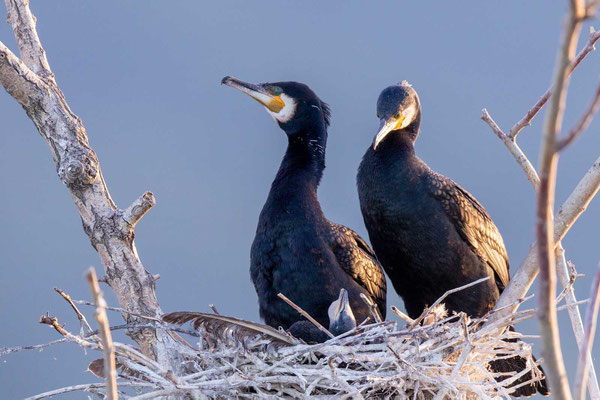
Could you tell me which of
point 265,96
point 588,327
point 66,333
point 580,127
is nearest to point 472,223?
point 265,96

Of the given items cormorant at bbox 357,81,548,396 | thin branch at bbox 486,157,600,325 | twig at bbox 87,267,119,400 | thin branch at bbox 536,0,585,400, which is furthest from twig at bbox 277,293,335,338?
thin branch at bbox 536,0,585,400

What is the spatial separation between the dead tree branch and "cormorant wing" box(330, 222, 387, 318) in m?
0.85

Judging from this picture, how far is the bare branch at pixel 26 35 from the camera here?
224cm

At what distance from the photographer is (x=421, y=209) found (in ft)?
9.08

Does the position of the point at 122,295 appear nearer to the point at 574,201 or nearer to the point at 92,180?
the point at 92,180

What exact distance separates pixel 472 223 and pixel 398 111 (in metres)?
0.53

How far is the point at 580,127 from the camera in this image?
0.49m

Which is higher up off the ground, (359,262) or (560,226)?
(359,262)

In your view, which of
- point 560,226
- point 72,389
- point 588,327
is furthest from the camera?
point 560,226

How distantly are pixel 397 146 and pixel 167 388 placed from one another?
1.50 metres

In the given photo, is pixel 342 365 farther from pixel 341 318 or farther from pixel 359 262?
pixel 359 262

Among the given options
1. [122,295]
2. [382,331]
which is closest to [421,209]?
[382,331]

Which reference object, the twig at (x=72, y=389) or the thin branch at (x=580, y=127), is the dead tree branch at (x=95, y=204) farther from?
the thin branch at (x=580, y=127)

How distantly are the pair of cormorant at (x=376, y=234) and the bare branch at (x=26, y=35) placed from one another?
785 mm
